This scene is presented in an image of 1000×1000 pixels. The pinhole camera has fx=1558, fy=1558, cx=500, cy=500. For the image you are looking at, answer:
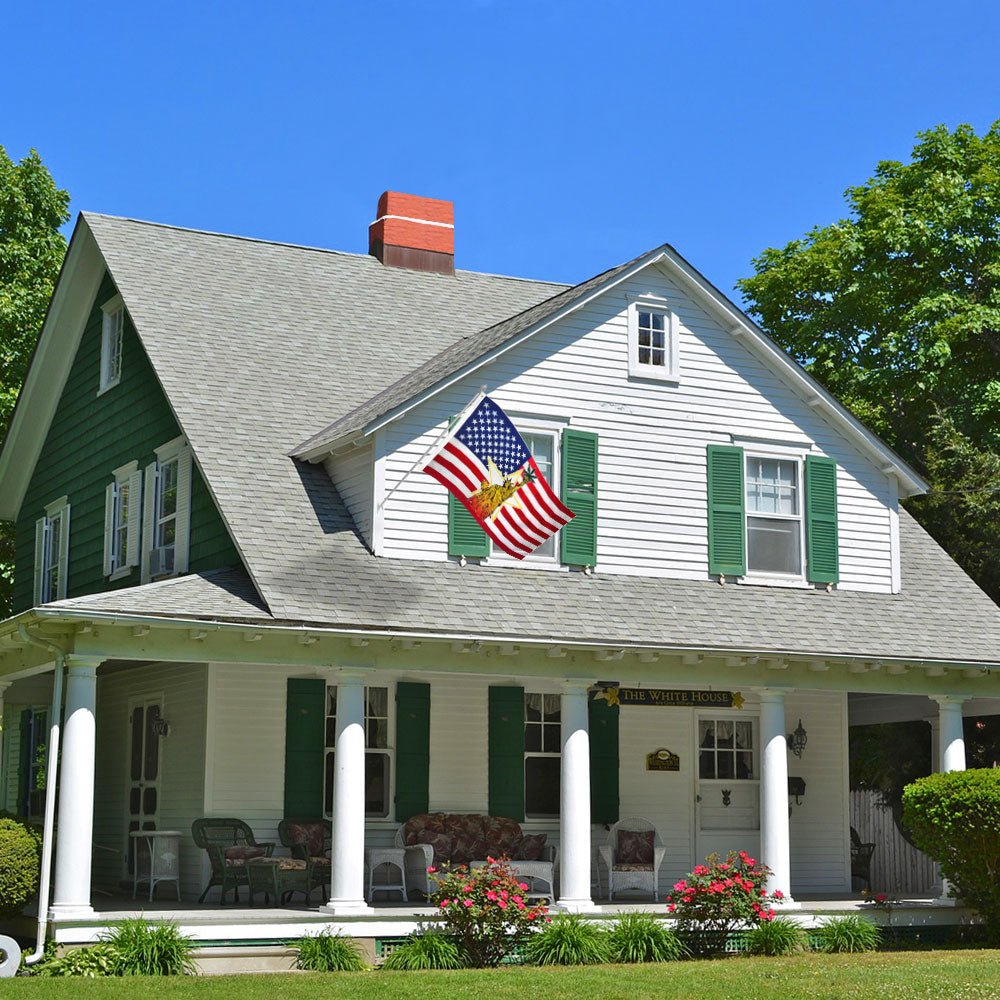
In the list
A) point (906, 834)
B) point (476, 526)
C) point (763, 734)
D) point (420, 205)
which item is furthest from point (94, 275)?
point (906, 834)

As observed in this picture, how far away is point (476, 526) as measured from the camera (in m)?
16.7

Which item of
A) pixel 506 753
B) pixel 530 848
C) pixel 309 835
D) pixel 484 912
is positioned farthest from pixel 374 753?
pixel 484 912

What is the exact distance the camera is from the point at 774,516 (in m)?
18.4

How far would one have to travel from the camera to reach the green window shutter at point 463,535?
54.4ft

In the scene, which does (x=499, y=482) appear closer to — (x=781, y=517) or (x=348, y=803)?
(x=348, y=803)

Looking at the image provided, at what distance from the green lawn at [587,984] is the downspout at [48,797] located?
565 mm

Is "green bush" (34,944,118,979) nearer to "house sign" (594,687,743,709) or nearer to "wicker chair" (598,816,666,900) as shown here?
"wicker chair" (598,816,666,900)

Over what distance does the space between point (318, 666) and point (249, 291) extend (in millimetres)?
7486

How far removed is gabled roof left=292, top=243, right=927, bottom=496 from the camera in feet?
56.0

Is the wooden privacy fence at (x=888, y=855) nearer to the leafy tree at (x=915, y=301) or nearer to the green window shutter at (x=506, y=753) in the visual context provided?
the leafy tree at (x=915, y=301)

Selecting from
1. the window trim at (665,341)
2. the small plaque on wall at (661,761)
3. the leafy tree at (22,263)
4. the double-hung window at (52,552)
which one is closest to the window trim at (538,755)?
the small plaque on wall at (661,761)

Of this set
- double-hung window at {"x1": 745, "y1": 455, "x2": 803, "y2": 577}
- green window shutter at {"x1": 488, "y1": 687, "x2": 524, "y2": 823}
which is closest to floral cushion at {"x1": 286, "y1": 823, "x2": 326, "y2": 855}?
green window shutter at {"x1": 488, "y1": 687, "x2": 524, "y2": 823}

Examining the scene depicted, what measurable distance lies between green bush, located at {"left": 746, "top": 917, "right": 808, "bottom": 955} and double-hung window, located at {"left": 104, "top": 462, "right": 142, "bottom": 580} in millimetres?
8713

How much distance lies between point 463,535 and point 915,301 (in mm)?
16484
